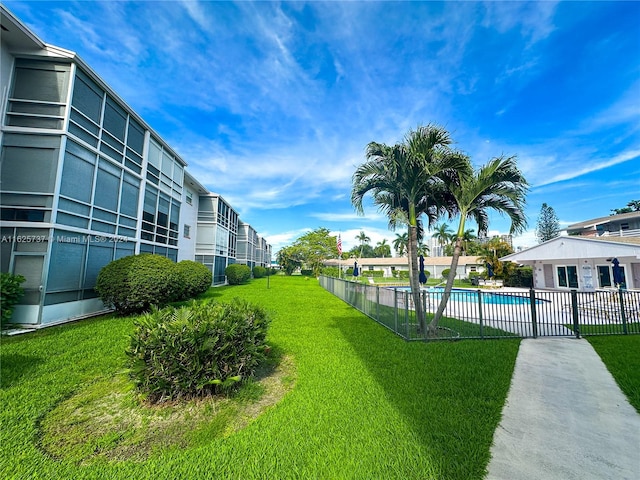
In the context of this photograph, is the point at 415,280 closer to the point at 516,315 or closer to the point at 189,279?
the point at 516,315

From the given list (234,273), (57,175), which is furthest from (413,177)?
(234,273)

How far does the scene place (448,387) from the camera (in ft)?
12.3

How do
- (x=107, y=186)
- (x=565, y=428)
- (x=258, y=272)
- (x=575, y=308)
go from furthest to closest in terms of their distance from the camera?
(x=258, y=272)
(x=107, y=186)
(x=575, y=308)
(x=565, y=428)

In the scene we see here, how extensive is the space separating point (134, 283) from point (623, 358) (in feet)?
39.2

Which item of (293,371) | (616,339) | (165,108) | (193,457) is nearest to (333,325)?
(293,371)

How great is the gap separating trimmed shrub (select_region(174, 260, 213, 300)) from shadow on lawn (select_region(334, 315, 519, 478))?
260 inches

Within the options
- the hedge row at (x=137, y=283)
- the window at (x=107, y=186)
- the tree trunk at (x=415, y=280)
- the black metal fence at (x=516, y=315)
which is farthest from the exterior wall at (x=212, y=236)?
the tree trunk at (x=415, y=280)

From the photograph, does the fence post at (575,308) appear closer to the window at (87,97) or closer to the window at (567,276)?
the window at (87,97)

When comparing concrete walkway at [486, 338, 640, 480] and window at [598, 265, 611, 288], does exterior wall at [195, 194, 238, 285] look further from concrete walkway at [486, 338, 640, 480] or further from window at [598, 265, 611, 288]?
window at [598, 265, 611, 288]

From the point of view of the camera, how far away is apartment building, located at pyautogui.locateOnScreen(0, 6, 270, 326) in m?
6.80

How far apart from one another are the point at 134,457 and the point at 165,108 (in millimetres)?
13699

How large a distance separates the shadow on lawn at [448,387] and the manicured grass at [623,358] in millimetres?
1381

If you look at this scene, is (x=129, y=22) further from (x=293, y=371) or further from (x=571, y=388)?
(x=571, y=388)

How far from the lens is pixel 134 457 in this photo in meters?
2.30
